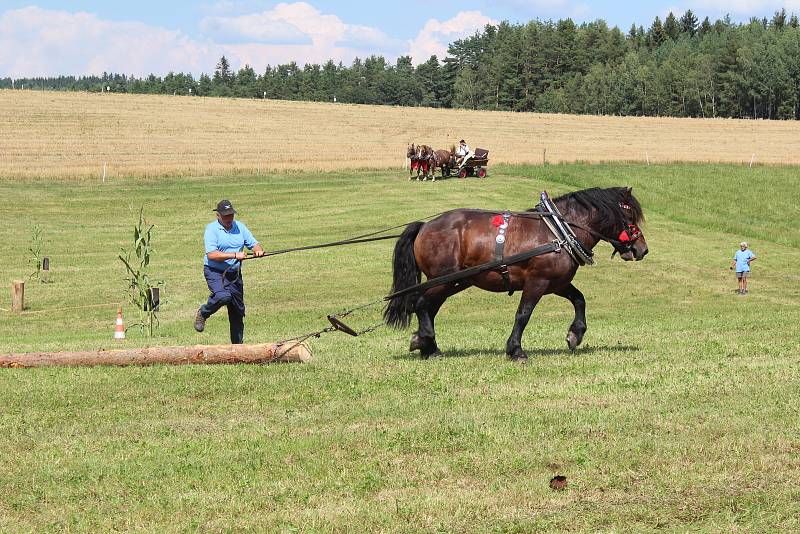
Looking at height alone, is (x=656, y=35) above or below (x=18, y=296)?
above

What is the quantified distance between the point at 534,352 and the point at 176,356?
16.0ft

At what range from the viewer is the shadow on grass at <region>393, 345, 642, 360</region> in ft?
46.2

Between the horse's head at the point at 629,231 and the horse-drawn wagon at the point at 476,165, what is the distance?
128 ft

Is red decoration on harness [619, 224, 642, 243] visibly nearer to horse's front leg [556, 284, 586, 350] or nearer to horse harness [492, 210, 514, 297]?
horse's front leg [556, 284, 586, 350]

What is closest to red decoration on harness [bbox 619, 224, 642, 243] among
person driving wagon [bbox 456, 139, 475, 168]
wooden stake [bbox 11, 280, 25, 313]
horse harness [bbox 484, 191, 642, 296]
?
horse harness [bbox 484, 191, 642, 296]

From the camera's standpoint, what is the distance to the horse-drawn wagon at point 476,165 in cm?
5316

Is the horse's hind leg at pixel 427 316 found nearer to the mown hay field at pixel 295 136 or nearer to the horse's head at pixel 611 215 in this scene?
the horse's head at pixel 611 215

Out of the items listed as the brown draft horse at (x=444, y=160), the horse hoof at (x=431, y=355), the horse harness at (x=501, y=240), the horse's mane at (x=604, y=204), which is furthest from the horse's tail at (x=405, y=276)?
the brown draft horse at (x=444, y=160)

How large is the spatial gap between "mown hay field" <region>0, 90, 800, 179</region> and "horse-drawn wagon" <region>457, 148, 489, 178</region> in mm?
8009

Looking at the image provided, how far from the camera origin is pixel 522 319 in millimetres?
13352

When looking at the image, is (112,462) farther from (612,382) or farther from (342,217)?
(342,217)

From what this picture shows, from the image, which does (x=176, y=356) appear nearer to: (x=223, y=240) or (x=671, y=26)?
(x=223, y=240)

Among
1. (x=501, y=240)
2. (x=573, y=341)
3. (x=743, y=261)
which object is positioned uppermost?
(x=501, y=240)

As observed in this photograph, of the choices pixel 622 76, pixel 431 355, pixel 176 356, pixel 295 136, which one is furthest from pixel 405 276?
pixel 622 76
